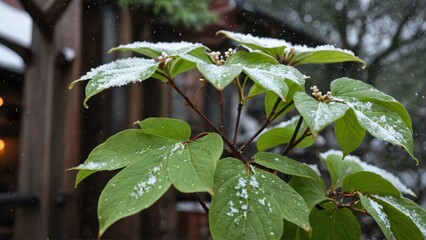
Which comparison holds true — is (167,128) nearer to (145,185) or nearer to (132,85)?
(145,185)

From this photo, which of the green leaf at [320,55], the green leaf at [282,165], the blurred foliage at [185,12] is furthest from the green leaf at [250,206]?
the blurred foliage at [185,12]

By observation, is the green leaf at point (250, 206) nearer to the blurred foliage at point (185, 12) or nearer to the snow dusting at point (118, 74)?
the snow dusting at point (118, 74)

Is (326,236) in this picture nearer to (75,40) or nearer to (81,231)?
(81,231)

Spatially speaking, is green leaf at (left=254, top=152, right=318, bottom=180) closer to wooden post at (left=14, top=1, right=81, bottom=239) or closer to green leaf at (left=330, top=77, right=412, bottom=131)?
green leaf at (left=330, top=77, right=412, bottom=131)

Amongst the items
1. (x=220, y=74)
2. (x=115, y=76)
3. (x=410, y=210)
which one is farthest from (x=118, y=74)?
(x=410, y=210)

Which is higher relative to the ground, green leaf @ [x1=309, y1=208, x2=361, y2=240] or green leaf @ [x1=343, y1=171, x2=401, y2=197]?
green leaf @ [x1=343, y1=171, x2=401, y2=197]

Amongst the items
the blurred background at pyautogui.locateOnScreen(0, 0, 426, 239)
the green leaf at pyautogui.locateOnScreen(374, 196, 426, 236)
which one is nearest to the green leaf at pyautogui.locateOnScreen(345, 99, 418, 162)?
the green leaf at pyautogui.locateOnScreen(374, 196, 426, 236)
